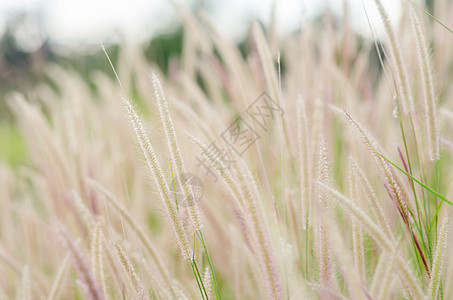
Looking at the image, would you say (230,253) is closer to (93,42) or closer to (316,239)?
(316,239)

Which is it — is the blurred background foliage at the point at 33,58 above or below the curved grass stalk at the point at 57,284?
above

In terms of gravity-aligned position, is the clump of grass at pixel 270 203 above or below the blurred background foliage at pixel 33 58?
below

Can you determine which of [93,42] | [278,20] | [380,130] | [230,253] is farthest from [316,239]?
[93,42]

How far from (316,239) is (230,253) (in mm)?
393

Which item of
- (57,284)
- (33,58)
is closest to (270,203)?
(57,284)

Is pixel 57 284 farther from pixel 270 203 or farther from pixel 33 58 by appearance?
pixel 33 58

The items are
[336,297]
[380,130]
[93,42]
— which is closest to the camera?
[336,297]

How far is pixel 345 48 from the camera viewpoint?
115 cm

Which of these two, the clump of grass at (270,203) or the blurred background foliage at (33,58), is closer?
the clump of grass at (270,203)

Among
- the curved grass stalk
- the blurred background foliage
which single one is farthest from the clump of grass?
the blurred background foliage

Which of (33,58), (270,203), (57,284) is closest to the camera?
(57,284)

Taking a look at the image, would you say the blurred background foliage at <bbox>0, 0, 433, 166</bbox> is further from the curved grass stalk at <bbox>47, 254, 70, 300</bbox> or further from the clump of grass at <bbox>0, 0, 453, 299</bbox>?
the curved grass stalk at <bbox>47, 254, 70, 300</bbox>

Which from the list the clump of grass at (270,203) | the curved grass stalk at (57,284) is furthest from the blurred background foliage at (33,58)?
the curved grass stalk at (57,284)

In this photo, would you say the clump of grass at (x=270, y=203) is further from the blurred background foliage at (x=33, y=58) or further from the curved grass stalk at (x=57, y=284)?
the blurred background foliage at (x=33, y=58)
